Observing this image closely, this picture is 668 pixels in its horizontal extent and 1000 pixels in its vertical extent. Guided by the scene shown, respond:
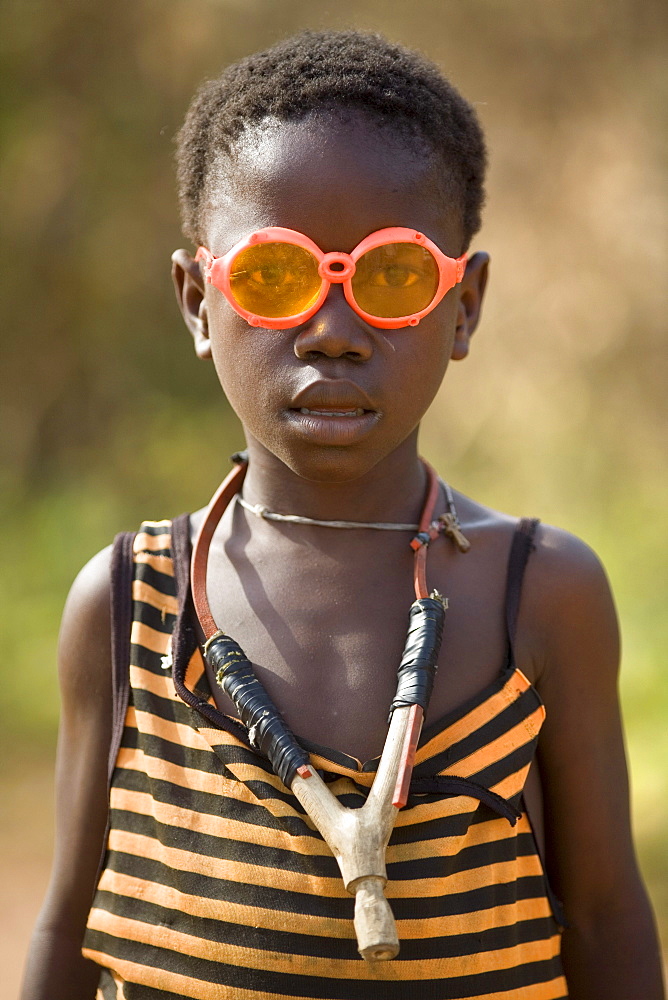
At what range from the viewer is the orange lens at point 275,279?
1563 millimetres

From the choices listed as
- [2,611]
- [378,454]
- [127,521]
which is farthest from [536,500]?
[378,454]

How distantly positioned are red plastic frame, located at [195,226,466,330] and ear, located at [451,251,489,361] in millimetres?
145

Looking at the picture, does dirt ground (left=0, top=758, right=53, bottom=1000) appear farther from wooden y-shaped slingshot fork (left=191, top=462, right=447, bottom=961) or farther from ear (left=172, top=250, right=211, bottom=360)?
ear (left=172, top=250, right=211, bottom=360)

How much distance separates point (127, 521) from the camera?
6137 millimetres

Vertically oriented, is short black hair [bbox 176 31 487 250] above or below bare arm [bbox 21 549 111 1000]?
above

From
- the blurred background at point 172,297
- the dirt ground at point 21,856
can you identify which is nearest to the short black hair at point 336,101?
the dirt ground at point 21,856

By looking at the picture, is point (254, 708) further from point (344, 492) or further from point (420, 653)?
point (344, 492)

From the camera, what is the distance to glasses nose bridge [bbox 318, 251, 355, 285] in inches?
60.7

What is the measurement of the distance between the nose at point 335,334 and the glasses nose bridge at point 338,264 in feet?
0.09

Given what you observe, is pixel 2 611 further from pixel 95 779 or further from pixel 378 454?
pixel 378 454

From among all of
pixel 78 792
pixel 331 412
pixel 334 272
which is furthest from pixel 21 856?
pixel 334 272

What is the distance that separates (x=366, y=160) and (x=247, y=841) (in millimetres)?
1040

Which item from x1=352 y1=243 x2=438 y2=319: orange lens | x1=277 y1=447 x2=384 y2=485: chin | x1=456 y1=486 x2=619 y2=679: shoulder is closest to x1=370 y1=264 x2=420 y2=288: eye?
x1=352 y1=243 x2=438 y2=319: orange lens

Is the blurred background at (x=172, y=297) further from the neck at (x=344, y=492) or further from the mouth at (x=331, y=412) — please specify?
the mouth at (x=331, y=412)
